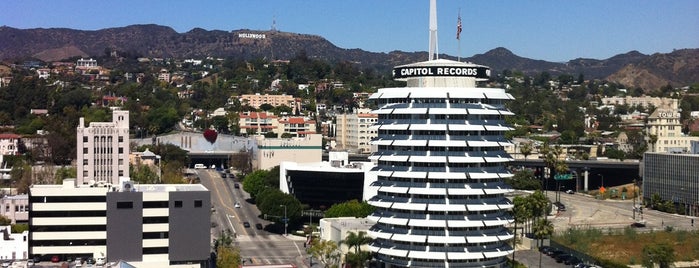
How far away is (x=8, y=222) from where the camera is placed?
174 meters

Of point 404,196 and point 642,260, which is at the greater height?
point 404,196

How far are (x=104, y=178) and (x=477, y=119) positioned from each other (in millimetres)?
85509

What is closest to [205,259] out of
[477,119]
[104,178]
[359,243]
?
[359,243]

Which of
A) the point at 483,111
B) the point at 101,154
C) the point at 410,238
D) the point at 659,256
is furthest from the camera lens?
the point at 101,154

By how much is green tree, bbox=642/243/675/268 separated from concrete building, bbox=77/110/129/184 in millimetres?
96835

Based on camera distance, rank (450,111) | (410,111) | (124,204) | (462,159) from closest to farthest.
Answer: (462,159) → (450,111) → (410,111) → (124,204)

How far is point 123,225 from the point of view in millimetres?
140875

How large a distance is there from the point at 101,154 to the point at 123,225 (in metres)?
55.7

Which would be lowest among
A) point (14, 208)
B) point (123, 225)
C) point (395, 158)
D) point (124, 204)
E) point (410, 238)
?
point (14, 208)

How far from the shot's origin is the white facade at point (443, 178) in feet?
435

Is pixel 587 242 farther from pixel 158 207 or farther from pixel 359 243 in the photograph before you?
pixel 158 207

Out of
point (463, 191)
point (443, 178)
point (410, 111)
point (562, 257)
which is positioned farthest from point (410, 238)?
point (562, 257)

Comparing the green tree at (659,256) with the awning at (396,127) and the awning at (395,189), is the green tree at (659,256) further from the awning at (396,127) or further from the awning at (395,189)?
the awning at (396,127)

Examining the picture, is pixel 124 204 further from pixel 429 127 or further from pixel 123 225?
pixel 429 127
